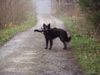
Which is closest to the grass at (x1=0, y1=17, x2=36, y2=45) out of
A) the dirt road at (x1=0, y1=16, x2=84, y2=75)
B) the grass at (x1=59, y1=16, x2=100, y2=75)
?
the dirt road at (x1=0, y1=16, x2=84, y2=75)

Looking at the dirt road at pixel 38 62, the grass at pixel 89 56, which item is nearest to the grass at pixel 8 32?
the dirt road at pixel 38 62

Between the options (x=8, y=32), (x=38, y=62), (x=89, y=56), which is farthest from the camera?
(x=8, y=32)

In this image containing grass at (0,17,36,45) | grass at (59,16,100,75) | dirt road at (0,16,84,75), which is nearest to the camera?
dirt road at (0,16,84,75)

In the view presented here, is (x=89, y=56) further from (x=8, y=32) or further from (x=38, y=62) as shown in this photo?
(x=8, y=32)

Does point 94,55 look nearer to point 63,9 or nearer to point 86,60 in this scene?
point 86,60

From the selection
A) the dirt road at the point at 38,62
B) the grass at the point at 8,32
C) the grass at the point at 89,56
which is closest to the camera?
the dirt road at the point at 38,62

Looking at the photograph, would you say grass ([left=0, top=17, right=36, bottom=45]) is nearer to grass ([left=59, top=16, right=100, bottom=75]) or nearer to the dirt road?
the dirt road

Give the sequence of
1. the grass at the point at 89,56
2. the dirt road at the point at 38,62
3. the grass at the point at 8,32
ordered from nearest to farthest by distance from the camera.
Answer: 1. the dirt road at the point at 38,62
2. the grass at the point at 89,56
3. the grass at the point at 8,32

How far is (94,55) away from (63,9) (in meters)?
51.0

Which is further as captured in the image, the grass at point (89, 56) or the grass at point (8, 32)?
the grass at point (8, 32)

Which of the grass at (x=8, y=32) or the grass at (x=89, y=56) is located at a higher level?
the grass at (x=89, y=56)

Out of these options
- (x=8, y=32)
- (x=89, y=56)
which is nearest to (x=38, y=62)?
(x=89, y=56)

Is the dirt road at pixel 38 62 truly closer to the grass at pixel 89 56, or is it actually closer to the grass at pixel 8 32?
the grass at pixel 89 56

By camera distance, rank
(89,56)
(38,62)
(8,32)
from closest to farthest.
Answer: (38,62)
(89,56)
(8,32)
